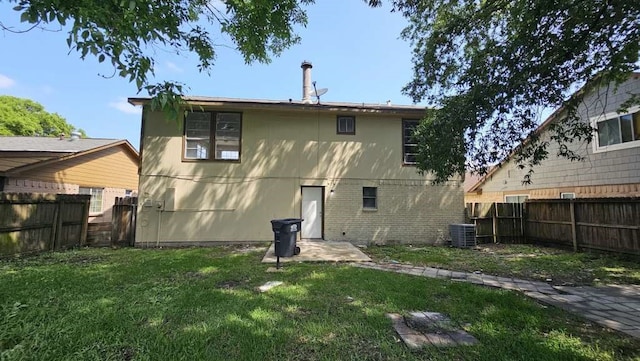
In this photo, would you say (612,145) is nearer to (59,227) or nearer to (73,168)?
(59,227)

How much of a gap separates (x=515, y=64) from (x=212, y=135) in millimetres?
9604

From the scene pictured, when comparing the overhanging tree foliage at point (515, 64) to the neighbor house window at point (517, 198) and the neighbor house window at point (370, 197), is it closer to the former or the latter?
the neighbor house window at point (370, 197)

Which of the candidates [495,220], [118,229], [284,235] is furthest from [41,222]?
[495,220]

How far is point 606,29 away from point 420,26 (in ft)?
13.4

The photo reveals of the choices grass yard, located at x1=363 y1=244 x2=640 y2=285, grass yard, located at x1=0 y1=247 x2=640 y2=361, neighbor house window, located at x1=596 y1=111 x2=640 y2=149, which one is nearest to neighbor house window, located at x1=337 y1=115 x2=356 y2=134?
grass yard, located at x1=363 y1=244 x2=640 y2=285

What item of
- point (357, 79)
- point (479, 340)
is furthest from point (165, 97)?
point (357, 79)

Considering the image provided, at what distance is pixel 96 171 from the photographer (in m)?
15.9

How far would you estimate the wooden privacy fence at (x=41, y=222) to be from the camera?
777cm

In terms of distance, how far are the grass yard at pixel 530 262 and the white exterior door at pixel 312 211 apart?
220 cm

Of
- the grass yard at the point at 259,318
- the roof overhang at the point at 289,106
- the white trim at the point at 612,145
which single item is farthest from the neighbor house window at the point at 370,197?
the white trim at the point at 612,145

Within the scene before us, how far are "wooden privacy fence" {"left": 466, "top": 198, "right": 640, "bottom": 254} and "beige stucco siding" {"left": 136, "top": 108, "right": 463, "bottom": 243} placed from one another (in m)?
1.64

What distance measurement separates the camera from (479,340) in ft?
11.1

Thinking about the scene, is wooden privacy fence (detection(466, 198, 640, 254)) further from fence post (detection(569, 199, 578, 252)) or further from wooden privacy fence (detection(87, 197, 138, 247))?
wooden privacy fence (detection(87, 197, 138, 247))

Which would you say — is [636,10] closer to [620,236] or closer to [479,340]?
[479,340]
